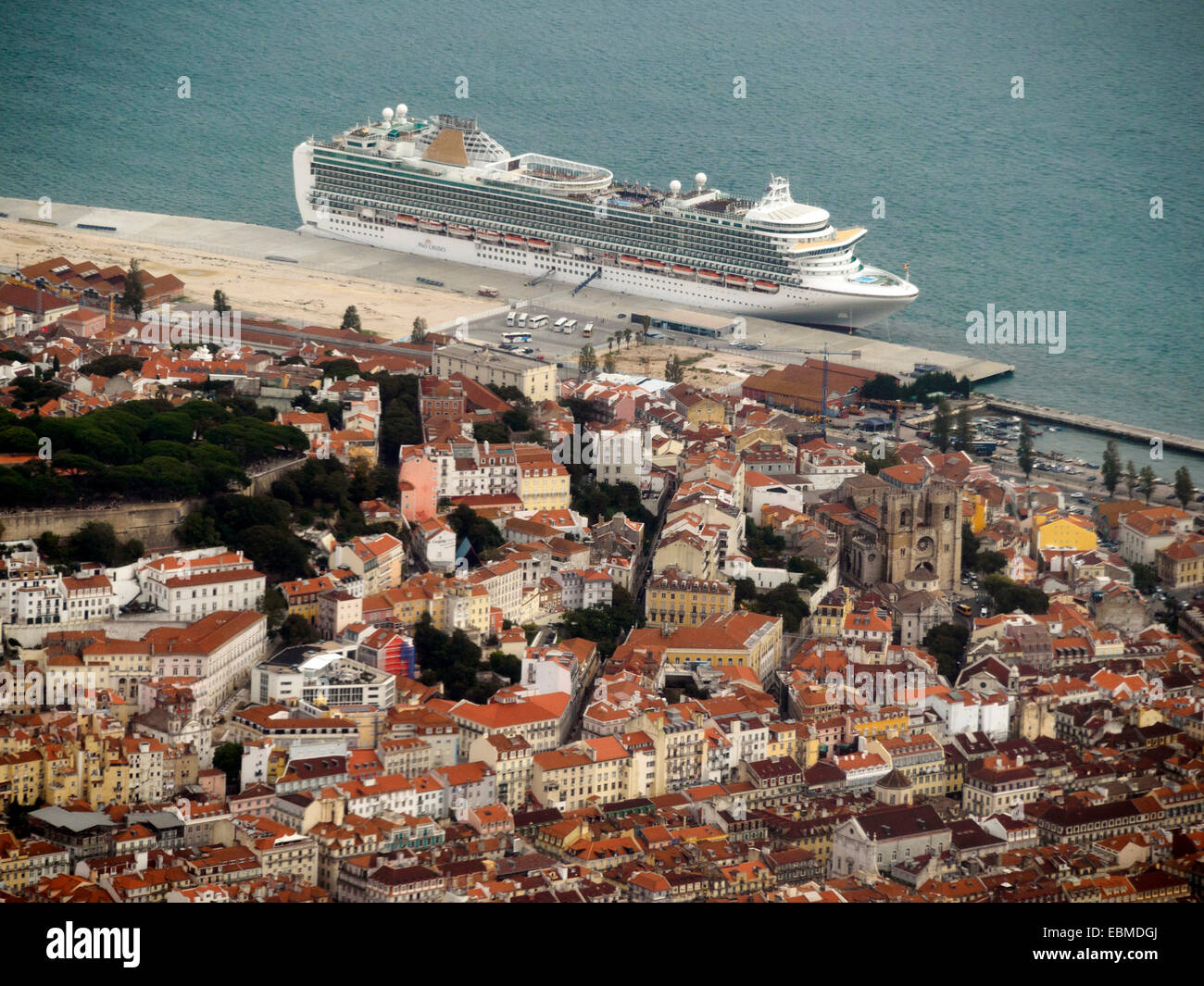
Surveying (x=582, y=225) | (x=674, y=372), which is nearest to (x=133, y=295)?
(x=674, y=372)

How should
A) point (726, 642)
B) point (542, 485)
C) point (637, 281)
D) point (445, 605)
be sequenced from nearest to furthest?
1. point (445, 605)
2. point (726, 642)
3. point (542, 485)
4. point (637, 281)

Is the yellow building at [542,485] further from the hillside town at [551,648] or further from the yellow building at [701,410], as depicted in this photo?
the yellow building at [701,410]

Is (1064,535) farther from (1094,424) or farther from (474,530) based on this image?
(474,530)

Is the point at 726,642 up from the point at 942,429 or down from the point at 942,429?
down

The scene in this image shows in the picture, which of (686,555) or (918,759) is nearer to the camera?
(918,759)

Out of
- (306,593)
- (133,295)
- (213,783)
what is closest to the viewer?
(213,783)

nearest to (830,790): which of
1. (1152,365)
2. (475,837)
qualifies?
(475,837)

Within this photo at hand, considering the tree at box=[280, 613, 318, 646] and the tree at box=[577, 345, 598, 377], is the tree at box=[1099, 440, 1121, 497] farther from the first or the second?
the tree at box=[280, 613, 318, 646]
